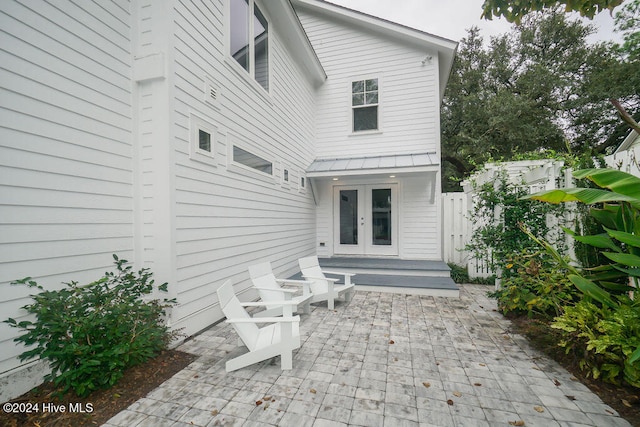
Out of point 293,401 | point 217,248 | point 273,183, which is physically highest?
point 273,183

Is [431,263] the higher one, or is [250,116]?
[250,116]

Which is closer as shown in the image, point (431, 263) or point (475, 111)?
point (431, 263)

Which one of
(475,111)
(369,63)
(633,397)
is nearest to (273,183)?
(369,63)

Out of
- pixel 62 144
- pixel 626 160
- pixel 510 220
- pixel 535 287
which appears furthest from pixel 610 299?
pixel 62 144

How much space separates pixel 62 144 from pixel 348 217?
696 cm

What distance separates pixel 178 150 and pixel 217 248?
5.13 feet

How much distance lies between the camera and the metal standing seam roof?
6.92 meters

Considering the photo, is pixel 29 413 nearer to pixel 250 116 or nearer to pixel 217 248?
pixel 217 248

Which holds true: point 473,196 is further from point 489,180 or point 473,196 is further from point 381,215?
point 381,215

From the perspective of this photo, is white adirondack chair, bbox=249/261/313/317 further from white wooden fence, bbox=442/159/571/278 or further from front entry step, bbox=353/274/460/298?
white wooden fence, bbox=442/159/571/278

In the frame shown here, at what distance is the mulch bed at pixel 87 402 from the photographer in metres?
2.11

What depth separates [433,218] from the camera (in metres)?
7.86

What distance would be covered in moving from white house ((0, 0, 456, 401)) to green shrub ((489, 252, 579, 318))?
128 inches

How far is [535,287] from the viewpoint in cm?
383
